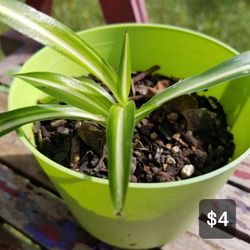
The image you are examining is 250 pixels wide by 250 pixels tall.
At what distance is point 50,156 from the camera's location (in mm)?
767

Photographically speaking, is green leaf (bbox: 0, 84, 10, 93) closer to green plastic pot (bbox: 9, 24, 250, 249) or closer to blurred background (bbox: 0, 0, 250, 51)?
green plastic pot (bbox: 9, 24, 250, 249)

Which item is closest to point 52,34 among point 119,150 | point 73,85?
point 73,85

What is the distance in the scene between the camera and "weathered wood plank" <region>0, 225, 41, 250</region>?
833 millimetres

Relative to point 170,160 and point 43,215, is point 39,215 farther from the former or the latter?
point 170,160

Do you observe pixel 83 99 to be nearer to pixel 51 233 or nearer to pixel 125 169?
pixel 125 169

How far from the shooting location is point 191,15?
178 centimetres

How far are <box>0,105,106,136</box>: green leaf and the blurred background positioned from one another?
110 cm

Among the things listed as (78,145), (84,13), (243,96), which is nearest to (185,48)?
(243,96)

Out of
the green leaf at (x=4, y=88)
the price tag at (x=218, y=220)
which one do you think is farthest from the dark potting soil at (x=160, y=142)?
the green leaf at (x=4, y=88)

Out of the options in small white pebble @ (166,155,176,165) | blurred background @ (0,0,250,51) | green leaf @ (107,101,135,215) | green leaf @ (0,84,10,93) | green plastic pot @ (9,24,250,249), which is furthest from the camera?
blurred background @ (0,0,250,51)

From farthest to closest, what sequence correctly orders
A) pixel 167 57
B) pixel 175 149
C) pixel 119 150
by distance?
pixel 167 57
pixel 175 149
pixel 119 150

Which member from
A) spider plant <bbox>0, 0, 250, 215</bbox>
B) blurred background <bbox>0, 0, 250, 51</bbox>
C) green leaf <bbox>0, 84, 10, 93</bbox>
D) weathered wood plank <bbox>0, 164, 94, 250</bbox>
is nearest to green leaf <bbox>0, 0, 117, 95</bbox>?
spider plant <bbox>0, 0, 250, 215</bbox>

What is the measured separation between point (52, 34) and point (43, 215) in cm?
36

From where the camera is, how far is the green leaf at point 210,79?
66cm
